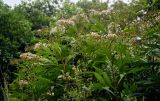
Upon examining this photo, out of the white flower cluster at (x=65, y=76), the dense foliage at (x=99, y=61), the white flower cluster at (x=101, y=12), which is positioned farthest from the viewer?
the white flower cluster at (x=101, y=12)

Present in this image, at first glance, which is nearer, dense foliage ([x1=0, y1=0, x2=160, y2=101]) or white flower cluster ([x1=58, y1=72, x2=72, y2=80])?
dense foliage ([x1=0, y1=0, x2=160, y2=101])

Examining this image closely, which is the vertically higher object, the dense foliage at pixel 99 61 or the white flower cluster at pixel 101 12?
the white flower cluster at pixel 101 12

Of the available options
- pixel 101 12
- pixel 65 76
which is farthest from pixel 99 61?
pixel 101 12

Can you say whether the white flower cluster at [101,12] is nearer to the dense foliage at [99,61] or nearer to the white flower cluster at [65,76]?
the dense foliage at [99,61]

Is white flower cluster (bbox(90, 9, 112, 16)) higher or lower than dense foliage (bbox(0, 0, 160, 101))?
higher

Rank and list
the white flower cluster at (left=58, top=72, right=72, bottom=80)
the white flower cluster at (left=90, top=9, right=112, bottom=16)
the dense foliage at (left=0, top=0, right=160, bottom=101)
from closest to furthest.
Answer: the dense foliage at (left=0, top=0, right=160, bottom=101) → the white flower cluster at (left=58, top=72, right=72, bottom=80) → the white flower cluster at (left=90, top=9, right=112, bottom=16)

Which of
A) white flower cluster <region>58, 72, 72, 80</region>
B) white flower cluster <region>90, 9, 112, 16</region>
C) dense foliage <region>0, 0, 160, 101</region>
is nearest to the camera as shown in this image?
dense foliage <region>0, 0, 160, 101</region>

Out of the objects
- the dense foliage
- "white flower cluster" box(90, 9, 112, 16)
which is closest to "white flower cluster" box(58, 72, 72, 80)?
the dense foliage

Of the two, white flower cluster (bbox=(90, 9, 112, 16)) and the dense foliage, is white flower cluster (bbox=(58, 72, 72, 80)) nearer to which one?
the dense foliage

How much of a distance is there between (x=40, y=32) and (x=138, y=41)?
2.00 metres

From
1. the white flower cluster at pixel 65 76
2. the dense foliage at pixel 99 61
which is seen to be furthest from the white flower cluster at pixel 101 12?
the white flower cluster at pixel 65 76

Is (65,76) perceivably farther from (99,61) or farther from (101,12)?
(101,12)

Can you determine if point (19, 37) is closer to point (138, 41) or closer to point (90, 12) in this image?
point (90, 12)

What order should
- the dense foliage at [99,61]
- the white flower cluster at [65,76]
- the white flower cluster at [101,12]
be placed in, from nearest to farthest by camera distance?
the dense foliage at [99,61]
the white flower cluster at [65,76]
the white flower cluster at [101,12]
